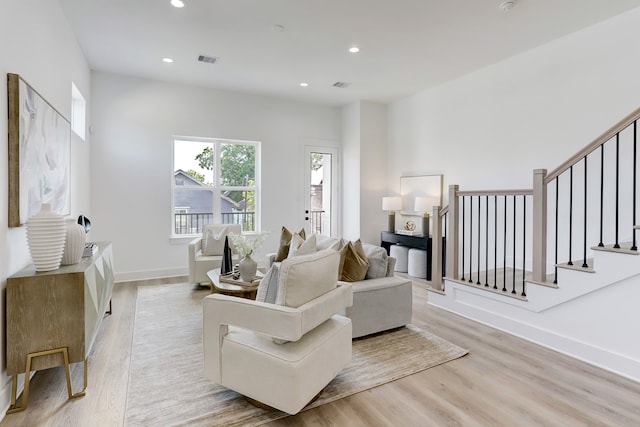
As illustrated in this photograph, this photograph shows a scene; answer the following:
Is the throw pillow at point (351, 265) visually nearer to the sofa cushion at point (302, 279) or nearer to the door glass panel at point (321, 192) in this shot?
the sofa cushion at point (302, 279)

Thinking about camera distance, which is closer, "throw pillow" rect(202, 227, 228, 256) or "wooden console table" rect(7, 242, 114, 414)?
"wooden console table" rect(7, 242, 114, 414)

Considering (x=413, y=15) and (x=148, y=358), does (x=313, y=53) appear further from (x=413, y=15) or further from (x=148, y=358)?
(x=148, y=358)

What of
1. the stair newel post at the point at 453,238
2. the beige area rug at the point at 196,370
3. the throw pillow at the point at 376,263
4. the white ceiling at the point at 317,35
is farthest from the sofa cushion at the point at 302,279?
the white ceiling at the point at 317,35

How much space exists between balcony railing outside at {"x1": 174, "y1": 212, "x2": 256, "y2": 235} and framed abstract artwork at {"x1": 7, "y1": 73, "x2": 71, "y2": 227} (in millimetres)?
2387

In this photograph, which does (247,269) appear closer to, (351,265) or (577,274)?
(351,265)

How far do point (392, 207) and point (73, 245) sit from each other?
4.75m

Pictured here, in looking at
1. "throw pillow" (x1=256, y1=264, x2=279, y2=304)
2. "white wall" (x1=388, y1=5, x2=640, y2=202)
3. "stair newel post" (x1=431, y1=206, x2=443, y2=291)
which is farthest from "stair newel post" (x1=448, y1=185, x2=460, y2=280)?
"throw pillow" (x1=256, y1=264, x2=279, y2=304)

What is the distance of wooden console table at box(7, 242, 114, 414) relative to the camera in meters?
2.05

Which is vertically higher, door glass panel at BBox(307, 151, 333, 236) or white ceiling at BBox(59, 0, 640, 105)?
white ceiling at BBox(59, 0, 640, 105)

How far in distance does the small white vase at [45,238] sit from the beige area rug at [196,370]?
0.99 metres

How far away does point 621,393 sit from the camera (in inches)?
89.2

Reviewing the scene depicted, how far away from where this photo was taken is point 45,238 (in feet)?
7.09

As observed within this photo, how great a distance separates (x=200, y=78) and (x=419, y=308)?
453 cm

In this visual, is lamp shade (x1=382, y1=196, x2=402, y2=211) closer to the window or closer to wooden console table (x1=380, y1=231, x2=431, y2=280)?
wooden console table (x1=380, y1=231, x2=431, y2=280)
